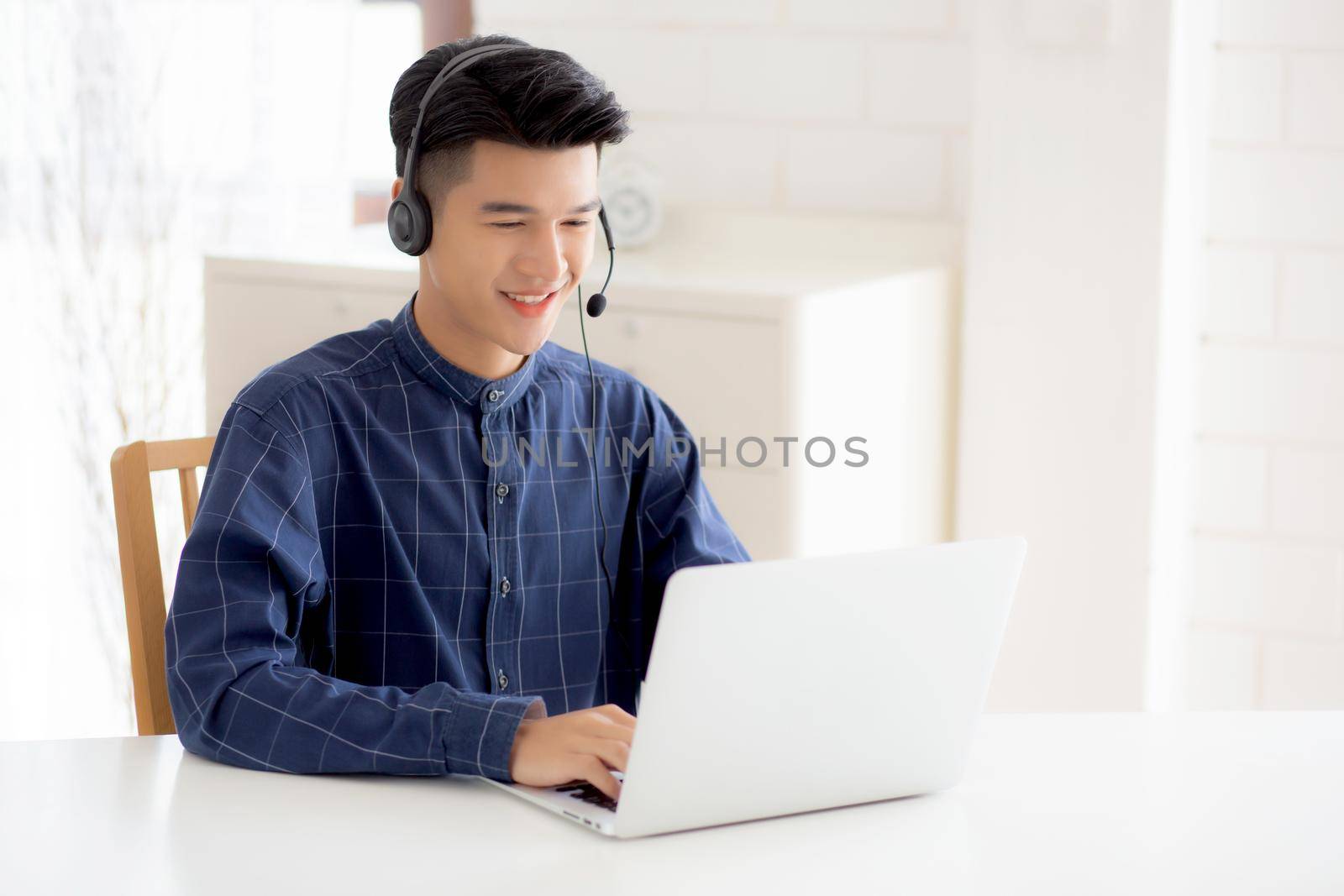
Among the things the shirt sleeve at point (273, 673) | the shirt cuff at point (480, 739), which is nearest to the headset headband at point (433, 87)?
the shirt sleeve at point (273, 673)

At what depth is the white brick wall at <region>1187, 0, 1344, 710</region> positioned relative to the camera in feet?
6.64

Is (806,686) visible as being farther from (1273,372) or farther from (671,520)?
(1273,372)

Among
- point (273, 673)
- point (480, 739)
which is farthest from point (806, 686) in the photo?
point (273, 673)

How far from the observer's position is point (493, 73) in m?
1.20

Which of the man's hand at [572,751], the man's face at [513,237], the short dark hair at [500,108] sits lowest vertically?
the man's hand at [572,751]

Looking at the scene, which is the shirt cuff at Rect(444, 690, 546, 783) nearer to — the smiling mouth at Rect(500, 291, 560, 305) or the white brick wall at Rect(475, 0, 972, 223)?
the smiling mouth at Rect(500, 291, 560, 305)

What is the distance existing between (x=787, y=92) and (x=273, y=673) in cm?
152

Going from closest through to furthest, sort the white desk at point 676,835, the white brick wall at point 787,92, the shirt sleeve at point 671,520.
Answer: the white desk at point 676,835
the shirt sleeve at point 671,520
the white brick wall at point 787,92

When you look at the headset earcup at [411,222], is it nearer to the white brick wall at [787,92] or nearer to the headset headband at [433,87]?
the headset headband at [433,87]

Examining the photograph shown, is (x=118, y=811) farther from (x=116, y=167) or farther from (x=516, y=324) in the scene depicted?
(x=116, y=167)

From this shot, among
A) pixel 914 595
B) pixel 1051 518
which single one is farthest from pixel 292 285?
pixel 914 595

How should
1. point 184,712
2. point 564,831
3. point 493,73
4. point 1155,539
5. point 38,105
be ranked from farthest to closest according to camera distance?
point 38,105, point 1155,539, point 493,73, point 184,712, point 564,831

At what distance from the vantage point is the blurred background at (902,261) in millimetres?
1960

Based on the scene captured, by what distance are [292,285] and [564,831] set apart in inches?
52.2
